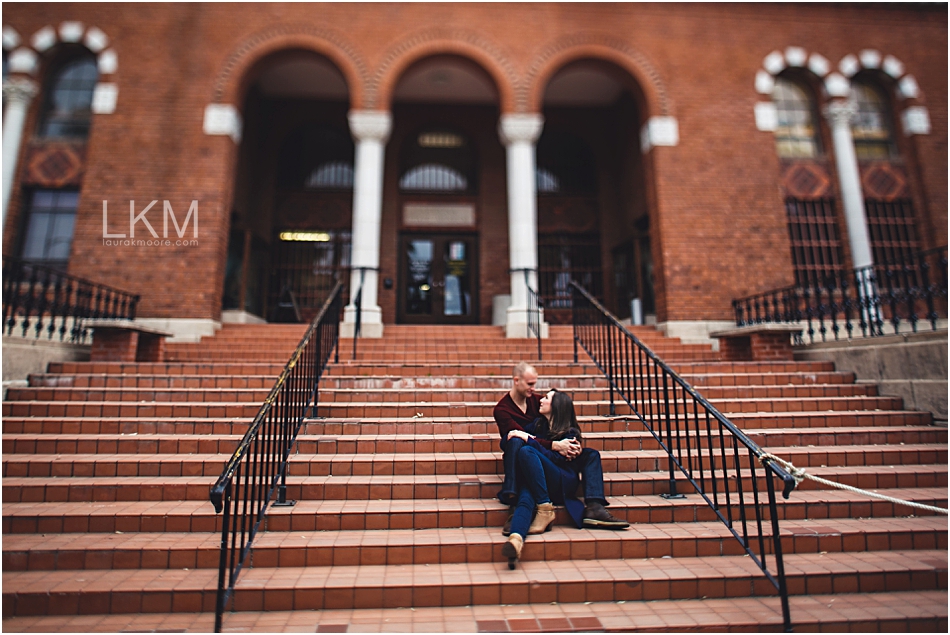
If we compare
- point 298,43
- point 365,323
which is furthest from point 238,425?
point 298,43

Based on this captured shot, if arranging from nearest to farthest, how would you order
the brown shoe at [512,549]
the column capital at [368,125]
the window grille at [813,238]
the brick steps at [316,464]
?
the brown shoe at [512,549] → the brick steps at [316,464] → the column capital at [368,125] → the window grille at [813,238]

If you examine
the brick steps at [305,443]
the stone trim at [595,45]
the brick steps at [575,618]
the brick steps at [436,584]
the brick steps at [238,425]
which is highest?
the stone trim at [595,45]

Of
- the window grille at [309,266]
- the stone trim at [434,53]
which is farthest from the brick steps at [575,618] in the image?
the window grille at [309,266]

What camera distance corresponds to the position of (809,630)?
278 cm

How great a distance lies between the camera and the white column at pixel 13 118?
1041cm

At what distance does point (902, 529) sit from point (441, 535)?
3.34 m

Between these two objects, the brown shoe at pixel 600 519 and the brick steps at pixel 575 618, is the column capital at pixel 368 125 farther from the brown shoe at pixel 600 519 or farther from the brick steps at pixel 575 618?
the brick steps at pixel 575 618

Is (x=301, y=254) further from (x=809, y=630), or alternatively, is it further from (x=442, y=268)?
(x=809, y=630)

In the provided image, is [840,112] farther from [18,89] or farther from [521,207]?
[18,89]

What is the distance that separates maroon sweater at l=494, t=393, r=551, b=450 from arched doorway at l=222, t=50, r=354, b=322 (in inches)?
360

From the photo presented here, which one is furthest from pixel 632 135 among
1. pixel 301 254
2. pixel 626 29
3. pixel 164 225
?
pixel 164 225

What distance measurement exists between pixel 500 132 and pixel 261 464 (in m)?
9.28

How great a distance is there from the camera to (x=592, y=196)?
14.2 meters

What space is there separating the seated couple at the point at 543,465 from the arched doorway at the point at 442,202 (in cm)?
898
